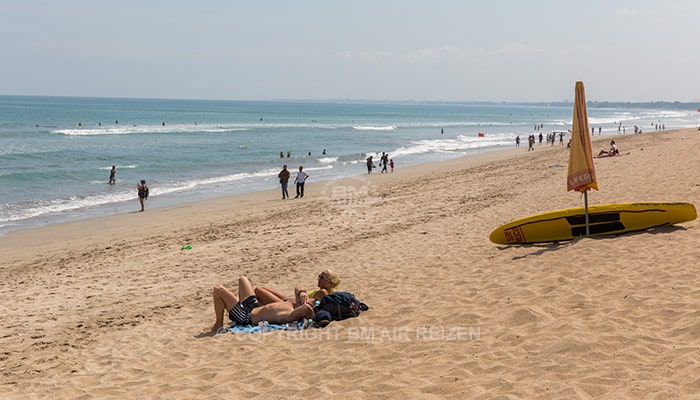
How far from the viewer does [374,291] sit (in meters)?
8.55

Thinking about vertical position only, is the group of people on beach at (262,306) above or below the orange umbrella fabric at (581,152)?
below

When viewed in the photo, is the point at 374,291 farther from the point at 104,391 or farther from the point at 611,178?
the point at 611,178

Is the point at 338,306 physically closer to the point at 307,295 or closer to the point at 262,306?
the point at 307,295

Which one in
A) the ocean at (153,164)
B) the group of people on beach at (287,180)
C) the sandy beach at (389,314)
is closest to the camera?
the sandy beach at (389,314)

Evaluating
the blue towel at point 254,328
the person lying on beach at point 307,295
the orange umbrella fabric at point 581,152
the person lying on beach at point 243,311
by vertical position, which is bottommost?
the blue towel at point 254,328

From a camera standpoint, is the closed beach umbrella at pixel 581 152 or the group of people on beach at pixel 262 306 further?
the closed beach umbrella at pixel 581 152

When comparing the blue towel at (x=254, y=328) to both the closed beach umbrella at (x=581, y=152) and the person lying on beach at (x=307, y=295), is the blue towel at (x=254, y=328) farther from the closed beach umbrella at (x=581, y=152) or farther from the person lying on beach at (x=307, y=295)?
the closed beach umbrella at (x=581, y=152)

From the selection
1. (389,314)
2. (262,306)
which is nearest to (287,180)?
(262,306)

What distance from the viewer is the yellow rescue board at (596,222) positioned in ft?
31.2

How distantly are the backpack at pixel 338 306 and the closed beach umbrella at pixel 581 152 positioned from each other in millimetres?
4183

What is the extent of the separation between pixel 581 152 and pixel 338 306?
458cm

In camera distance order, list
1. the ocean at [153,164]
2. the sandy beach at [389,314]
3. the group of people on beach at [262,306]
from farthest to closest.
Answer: the ocean at [153,164]
the group of people on beach at [262,306]
the sandy beach at [389,314]

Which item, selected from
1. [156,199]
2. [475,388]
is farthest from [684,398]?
[156,199]

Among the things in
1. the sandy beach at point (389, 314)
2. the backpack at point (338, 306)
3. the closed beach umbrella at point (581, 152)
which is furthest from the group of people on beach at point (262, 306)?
the closed beach umbrella at point (581, 152)
